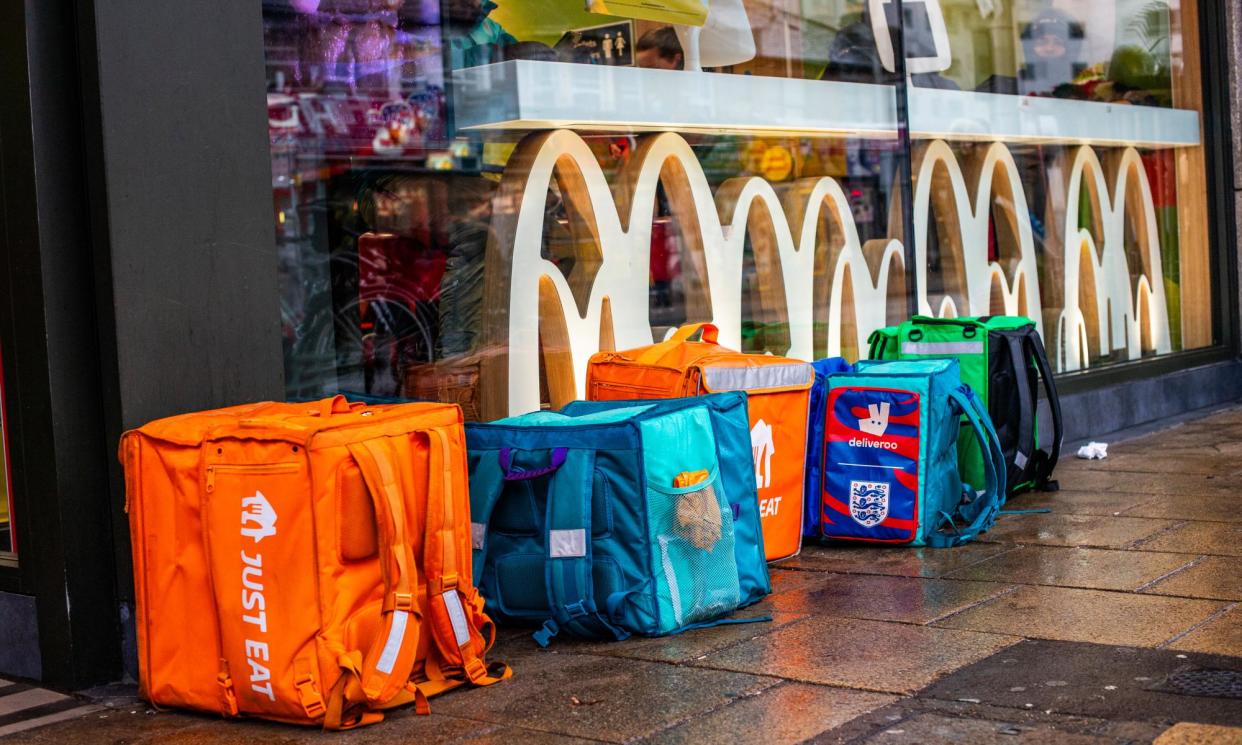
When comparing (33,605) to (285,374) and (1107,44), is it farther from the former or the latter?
(1107,44)

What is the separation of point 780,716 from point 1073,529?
2.84m

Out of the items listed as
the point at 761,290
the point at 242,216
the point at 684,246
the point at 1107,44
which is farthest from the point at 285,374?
the point at 1107,44

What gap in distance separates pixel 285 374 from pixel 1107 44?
24.2 feet

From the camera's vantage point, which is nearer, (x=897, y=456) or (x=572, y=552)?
(x=572, y=552)

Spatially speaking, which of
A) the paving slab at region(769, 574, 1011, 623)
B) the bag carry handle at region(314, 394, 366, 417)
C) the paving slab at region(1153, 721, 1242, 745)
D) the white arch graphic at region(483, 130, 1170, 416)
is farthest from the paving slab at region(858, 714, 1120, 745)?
the white arch graphic at region(483, 130, 1170, 416)

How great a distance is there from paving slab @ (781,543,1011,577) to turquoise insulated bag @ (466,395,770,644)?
912 mm

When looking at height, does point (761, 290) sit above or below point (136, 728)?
above

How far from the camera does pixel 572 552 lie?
4.62m

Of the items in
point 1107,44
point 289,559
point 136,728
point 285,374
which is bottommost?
point 136,728

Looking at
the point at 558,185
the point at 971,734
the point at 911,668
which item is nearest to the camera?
the point at 971,734

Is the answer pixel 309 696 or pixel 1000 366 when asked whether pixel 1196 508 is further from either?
pixel 309 696

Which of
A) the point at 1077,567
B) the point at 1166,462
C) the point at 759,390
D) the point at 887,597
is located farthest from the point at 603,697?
the point at 1166,462

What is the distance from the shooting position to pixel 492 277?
6.20 metres

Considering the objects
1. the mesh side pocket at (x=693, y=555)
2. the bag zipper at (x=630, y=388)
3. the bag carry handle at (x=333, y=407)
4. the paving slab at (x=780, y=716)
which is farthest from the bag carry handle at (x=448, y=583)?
the bag zipper at (x=630, y=388)
